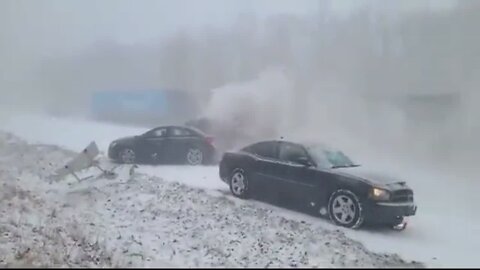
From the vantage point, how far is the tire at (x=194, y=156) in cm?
267

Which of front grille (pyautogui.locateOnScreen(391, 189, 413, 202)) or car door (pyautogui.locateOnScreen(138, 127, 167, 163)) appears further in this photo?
car door (pyautogui.locateOnScreen(138, 127, 167, 163))

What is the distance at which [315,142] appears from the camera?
8.24 ft

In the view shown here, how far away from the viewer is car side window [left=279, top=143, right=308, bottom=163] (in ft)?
8.19

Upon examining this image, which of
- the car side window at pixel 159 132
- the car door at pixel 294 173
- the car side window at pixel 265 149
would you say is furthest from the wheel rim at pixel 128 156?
the car door at pixel 294 173

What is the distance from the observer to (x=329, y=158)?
97.0 inches

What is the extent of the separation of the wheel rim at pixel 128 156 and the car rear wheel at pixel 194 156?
0.30 metres

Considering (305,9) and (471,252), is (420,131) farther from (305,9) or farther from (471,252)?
(305,9)

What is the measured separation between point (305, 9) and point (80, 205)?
1.53m

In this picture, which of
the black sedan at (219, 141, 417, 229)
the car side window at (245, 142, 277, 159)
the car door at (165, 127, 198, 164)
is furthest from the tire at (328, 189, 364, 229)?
the car door at (165, 127, 198, 164)

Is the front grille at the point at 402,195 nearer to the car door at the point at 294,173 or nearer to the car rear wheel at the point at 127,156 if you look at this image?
the car door at the point at 294,173

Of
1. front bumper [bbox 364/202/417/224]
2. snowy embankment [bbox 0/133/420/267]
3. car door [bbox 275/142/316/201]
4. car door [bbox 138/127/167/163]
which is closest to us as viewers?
snowy embankment [bbox 0/133/420/267]

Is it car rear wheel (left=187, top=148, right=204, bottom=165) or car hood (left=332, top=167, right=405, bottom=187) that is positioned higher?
car rear wheel (left=187, top=148, right=204, bottom=165)

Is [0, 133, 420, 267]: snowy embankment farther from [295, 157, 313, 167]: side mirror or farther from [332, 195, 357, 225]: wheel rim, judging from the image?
[295, 157, 313, 167]: side mirror

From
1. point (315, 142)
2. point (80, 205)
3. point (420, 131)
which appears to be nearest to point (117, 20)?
point (80, 205)
